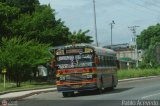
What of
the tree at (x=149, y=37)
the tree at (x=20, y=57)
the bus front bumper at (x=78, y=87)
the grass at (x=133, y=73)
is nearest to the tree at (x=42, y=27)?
the grass at (x=133, y=73)

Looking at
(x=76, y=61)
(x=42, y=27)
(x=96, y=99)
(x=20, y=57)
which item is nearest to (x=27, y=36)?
(x=42, y=27)

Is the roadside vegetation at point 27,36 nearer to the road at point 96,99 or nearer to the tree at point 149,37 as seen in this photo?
the road at point 96,99

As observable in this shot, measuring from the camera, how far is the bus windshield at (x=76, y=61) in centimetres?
3028

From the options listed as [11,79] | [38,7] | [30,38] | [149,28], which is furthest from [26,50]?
[149,28]

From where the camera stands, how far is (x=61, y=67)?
3047 cm

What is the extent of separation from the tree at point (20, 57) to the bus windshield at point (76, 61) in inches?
764

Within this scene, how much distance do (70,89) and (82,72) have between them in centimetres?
124

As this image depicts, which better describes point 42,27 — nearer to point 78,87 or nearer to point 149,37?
point 78,87

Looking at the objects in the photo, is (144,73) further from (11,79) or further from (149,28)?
(149,28)

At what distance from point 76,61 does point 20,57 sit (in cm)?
2031

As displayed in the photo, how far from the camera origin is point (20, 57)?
4994cm

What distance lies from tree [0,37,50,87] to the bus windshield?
19.4 metres

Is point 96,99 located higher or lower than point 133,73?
lower

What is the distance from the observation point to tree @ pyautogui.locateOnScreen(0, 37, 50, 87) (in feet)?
162
